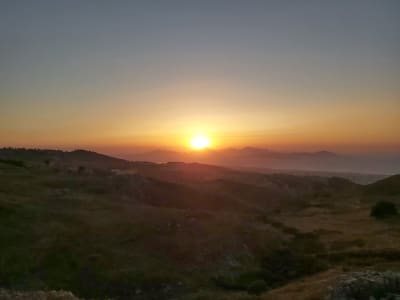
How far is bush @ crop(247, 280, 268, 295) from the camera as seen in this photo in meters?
33.2

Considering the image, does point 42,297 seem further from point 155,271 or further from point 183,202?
point 183,202

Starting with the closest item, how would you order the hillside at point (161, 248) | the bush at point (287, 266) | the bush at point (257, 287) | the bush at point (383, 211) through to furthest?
the bush at point (257, 287)
the hillside at point (161, 248)
the bush at point (287, 266)
the bush at point (383, 211)

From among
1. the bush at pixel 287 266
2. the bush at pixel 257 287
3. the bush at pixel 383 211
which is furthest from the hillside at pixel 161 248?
the bush at pixel 383 211

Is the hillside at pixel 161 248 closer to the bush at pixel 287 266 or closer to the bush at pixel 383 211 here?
the bush at pixel 287 266

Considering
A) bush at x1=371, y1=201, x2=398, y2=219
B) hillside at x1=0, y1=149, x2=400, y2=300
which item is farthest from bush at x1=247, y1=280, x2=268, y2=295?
bush at x1=371, y1=201, x2=398, y2=219

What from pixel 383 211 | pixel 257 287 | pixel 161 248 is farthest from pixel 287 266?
pixel 383 211

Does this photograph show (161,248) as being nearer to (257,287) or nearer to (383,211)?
(257,287)

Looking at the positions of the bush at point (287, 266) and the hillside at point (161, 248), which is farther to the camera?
the bush at point (287, 266)

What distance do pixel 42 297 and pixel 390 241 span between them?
35854 millimetres

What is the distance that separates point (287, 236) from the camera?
171 feet

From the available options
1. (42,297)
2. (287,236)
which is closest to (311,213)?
(287,236)

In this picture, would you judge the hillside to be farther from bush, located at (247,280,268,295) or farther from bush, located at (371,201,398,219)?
bush, located at (371,201,398,219)

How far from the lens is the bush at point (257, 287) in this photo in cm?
3317

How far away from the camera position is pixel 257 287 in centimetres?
3366
